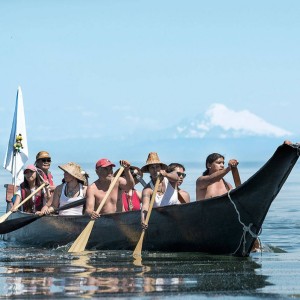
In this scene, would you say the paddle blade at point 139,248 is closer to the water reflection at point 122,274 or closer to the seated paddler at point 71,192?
the water reflection at point 122,274

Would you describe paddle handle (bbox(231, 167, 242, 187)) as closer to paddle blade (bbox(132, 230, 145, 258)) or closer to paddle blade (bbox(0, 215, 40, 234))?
paddle blade (bbox(132, 230, 145, 258))

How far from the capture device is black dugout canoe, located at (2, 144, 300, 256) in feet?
41.5

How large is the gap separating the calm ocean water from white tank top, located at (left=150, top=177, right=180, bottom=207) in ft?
2.45

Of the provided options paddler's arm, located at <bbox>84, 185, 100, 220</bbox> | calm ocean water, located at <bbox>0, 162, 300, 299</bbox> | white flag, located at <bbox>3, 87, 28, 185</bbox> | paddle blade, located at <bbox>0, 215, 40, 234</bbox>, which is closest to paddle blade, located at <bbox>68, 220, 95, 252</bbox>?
calm ocean water, located at <bbox>0, 162, 300, 299</bbox>

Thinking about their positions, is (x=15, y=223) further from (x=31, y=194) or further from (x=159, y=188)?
(x=159, y=188)

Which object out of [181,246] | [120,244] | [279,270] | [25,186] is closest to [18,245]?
[25,186]

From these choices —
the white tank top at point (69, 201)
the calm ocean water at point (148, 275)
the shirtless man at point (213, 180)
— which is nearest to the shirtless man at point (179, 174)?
the shirtless man at point (213, 180)

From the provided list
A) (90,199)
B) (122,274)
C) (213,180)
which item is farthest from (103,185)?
(122,274)

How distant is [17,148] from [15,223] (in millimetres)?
4334

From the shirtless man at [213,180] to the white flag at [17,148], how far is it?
6703 mm

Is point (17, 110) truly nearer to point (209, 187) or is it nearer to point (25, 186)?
point (25, 186)

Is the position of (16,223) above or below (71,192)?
below

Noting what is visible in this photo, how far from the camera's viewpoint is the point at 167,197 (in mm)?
14445

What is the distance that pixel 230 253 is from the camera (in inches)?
533
